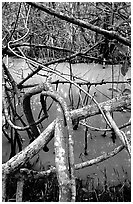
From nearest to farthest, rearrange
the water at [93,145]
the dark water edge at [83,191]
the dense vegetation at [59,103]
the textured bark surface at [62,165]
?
1. the textured bark surface at [62,165]
2. the dense vegetation at [59,103]
3. the dark water edge at [83,191]
4. the water at [93,145]

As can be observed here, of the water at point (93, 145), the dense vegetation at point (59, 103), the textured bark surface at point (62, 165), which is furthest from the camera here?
the water at point (93, 145)

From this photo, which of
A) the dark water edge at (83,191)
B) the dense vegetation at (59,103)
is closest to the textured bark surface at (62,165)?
the dense vegetation at (59,103)

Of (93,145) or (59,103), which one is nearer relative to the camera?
(59,103)

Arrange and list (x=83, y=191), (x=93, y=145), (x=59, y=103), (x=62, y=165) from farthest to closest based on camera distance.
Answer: (x=93, y=145) < (x=83, y=191) < (x=59, y=103) < (x=62, y=165)

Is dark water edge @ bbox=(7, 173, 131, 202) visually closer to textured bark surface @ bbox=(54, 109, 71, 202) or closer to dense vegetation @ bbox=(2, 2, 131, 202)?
dense vegetation @ bbox=(2, 2, 131, 202)

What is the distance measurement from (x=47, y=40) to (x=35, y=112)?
69cm

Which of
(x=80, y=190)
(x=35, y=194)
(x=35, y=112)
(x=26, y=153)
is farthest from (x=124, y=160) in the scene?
(x=26, y=153)

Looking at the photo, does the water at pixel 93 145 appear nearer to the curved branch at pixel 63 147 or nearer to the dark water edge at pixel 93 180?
the dark water edge at pixel 93 180

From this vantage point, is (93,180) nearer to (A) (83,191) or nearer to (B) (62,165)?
(A) (83,191)

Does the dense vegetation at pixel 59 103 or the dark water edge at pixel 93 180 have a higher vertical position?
the dense vegetation at pixel 59 103

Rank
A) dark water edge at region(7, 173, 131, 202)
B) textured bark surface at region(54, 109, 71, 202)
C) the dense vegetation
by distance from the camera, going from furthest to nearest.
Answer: dark water edge at region(7, 173, 131, 202) < the dense vegetation < textured bark surface at region(54, 109, 71, 202)

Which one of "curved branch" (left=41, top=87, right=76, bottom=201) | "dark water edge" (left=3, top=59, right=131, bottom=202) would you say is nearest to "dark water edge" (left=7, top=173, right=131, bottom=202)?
"dark water edge" (left=3, top=59, right=131, bottom=202)

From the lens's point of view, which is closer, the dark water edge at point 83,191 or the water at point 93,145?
the dark water edge at point 83,191

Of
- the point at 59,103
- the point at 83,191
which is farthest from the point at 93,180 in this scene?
the point at 59,103
